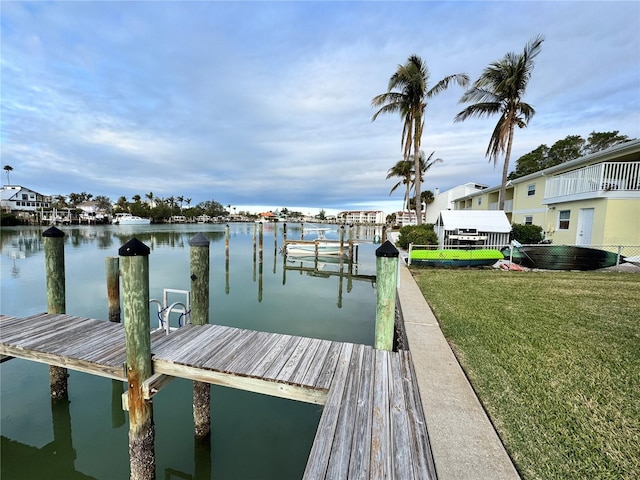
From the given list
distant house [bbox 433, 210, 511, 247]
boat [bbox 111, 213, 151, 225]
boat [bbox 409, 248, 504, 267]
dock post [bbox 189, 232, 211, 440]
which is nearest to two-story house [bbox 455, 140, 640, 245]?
distant house [bbox 433, 210, 511, 247]

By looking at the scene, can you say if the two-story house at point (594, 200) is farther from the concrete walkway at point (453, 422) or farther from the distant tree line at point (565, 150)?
the distant tree line at point (565, 150)

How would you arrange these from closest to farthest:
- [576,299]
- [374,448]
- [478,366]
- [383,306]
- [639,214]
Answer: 1. [374,448]
2. [383,306]
3. [478,366]
4. [576,299]
5. [639,214]

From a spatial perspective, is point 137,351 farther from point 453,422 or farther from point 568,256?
point 568,256

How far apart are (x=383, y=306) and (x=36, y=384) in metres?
7.17

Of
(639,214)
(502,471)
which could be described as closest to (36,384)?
(502,471)

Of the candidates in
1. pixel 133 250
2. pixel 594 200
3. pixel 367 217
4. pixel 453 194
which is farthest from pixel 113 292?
pixel 367 217

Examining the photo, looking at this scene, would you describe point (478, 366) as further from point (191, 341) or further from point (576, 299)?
point (576, 299)

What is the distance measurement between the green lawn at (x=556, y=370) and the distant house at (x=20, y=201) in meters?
91.7

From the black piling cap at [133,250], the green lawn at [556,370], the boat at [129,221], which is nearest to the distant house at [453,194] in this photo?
the green lawn at [556,370]

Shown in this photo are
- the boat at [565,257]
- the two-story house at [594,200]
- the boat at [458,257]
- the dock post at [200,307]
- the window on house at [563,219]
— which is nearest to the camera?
the dock post at [200,307]

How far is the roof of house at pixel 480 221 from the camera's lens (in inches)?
594

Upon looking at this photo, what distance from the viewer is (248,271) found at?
1989cm

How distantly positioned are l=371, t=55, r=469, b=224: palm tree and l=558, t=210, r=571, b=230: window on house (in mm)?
7920

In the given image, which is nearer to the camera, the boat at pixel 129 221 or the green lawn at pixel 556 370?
the green lawn at pixel 556 370
